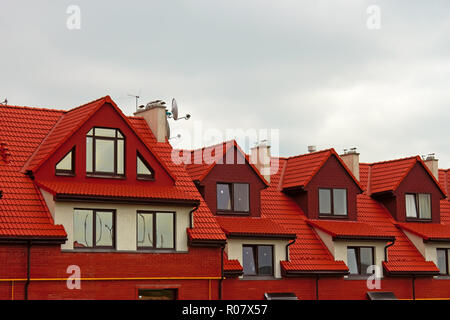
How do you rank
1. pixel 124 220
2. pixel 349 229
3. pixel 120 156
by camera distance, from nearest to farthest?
pixel 124 220 → pixel 120 156 → pixel 349 229

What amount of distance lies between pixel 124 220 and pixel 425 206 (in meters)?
20.0

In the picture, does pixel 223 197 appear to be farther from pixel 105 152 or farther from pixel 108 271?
pixel 108 271

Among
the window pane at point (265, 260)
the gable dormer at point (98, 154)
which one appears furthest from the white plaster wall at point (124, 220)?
the window pane at point (265, 260)

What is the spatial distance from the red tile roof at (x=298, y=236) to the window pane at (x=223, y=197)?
2163 millimetres

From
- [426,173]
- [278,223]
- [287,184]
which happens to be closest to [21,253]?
[278,223]

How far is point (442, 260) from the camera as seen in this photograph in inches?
1751

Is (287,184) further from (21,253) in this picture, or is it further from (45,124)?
(21,253)

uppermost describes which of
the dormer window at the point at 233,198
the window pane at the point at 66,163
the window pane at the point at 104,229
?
the window pane at the point at 66,163

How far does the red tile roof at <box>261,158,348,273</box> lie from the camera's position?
128ft

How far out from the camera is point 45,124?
120ft

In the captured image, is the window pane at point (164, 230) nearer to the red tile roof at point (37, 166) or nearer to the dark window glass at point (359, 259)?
the red tile roof at point (37, 166)

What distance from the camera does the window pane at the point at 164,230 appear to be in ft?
112

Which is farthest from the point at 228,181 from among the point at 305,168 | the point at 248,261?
the point at 305,168
